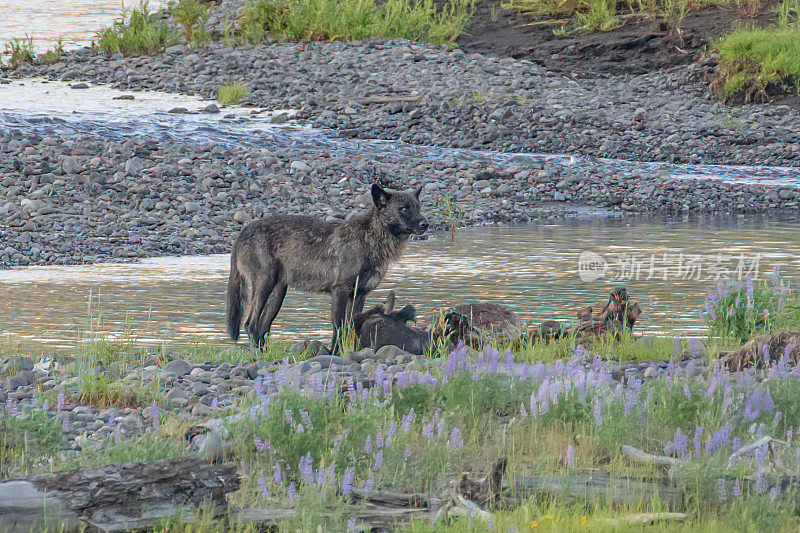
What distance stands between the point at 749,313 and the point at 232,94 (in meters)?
21.4

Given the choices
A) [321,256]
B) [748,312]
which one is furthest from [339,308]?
[748,312]

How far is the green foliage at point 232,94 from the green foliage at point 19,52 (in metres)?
9.44

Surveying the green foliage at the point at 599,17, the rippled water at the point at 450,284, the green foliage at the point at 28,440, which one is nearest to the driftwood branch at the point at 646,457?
the green foliage at the point at 28,440

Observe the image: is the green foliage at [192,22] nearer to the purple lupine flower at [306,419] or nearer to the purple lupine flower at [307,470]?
the purple lupine flower at [306,419]

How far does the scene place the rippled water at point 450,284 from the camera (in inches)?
388

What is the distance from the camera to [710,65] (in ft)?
97.7

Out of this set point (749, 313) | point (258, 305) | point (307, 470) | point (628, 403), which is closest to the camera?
point (307, 470)

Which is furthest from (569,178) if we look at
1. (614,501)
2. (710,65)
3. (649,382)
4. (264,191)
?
(614,501)

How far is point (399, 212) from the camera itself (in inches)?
363

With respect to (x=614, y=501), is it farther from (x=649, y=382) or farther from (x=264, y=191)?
(x=264, y=191)

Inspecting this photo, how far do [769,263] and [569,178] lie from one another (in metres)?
7.71

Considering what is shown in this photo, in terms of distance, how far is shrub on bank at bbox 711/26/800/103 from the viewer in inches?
1075

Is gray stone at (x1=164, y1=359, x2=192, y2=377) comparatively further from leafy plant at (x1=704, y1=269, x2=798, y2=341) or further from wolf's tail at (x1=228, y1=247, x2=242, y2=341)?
leafy plant at (x1=704, y1=269, x2=798, y2=341)

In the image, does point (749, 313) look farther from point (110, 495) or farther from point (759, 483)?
point (110, 495)
